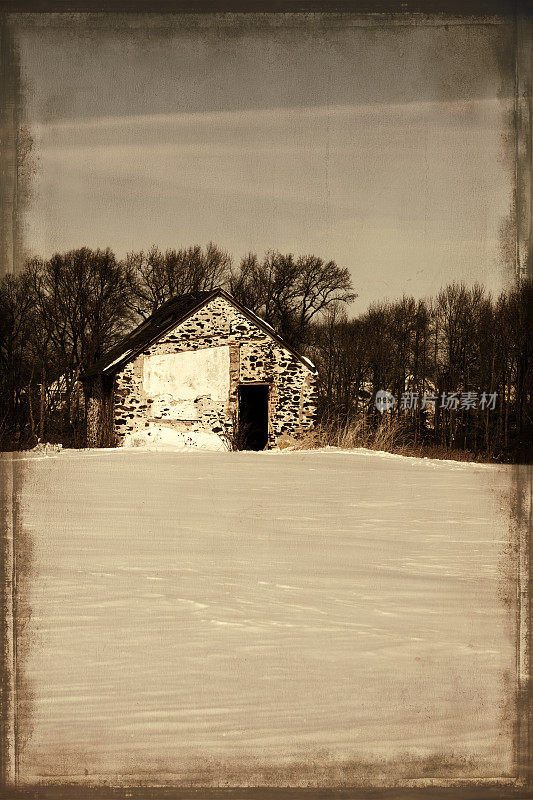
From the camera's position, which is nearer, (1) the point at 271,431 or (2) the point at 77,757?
(2) the point at 77,757

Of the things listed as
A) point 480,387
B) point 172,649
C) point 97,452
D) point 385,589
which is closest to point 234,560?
point 385,589

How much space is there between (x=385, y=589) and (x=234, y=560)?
4.23 feet

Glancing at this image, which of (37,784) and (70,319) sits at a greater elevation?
(70,319)

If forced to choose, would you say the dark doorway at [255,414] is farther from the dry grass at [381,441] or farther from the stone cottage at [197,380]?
the dry grass at [381,441]

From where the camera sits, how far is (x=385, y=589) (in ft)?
18.6

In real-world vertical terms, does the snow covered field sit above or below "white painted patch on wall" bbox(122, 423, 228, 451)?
below

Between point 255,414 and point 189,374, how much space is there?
152 inches

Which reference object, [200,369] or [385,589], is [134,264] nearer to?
[200,369]

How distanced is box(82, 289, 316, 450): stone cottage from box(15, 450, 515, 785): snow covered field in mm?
11760

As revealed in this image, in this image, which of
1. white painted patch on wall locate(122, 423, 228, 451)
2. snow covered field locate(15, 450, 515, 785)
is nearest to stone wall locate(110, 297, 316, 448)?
white painted patch on wall locate(122, 423, 228, 451)

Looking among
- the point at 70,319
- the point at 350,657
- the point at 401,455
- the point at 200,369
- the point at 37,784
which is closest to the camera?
the point at 37,784

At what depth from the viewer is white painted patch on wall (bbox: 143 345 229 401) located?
2114cm

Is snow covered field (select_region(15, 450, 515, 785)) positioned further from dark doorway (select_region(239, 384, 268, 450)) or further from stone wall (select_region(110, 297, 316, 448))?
dark doorway (select_region(239, 384, 268, 450))

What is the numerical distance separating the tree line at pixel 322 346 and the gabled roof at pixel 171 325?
400 millimetres
